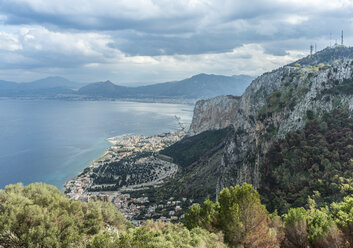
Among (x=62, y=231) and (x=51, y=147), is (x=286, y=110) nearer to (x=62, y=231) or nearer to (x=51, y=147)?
(x=62, y=231)

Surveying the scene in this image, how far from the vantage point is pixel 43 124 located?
19325 cm

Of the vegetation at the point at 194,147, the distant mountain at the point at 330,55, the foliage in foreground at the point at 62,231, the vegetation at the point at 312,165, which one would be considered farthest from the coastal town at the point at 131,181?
the distant mountain at the point at 330,55

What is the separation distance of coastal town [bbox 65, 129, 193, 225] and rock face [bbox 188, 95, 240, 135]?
22330 mm

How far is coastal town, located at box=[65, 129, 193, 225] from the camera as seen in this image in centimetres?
5297

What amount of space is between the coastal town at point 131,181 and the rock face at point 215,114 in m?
22.3

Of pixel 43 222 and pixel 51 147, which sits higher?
pixel 43 222

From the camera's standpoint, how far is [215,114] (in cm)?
11906

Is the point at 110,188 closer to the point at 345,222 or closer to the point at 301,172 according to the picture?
the point at 301,172

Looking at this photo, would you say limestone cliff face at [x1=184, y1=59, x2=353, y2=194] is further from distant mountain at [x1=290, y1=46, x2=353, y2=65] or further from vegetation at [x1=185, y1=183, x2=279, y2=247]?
distant mountain at [x1=290, y1=46, x2=353, y2=65]

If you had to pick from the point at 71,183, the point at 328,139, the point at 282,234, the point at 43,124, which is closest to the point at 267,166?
the point at 328,139

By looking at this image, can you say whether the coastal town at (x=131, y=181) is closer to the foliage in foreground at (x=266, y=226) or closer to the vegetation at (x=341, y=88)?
the foliage in foreground at (x=266, y=226)

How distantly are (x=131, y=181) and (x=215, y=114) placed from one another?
56915 millimetres

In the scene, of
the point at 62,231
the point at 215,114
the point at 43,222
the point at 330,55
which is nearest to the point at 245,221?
the point at 62,231

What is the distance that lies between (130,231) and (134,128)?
174519mm
